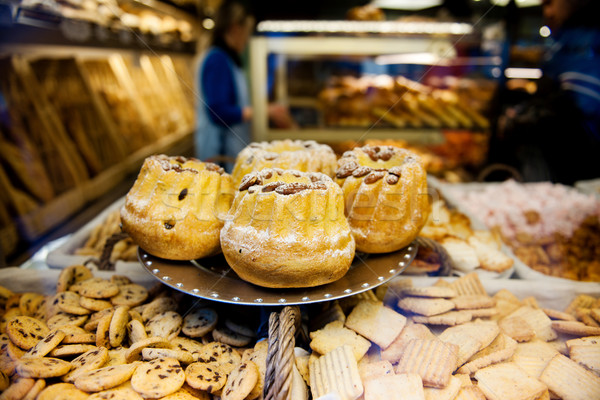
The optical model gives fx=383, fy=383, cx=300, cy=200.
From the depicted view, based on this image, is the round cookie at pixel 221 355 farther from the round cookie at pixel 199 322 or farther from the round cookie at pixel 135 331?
the round cookie at pixel 135 331

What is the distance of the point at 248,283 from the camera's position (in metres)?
1.24

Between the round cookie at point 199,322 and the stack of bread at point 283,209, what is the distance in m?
0.22

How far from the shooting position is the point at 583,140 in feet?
7.90

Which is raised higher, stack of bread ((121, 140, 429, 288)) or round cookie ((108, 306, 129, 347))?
stack of bread ((121, 140, 429, 288))

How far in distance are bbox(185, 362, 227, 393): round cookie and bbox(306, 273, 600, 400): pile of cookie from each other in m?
0.26

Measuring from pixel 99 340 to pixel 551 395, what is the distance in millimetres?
1349

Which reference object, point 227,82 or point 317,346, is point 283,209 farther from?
point 227,82

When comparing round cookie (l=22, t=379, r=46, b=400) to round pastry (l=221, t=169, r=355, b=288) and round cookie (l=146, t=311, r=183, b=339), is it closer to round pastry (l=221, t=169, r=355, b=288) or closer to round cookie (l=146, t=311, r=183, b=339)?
round cookie (l=146, t=311, r=183, b=339)

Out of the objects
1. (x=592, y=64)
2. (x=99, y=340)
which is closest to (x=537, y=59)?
(x=592, y=64)

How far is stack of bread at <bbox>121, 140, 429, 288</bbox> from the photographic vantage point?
1126 mm

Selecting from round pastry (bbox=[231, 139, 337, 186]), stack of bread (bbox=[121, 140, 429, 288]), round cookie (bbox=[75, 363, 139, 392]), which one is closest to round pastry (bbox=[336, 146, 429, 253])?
stack of bread (bbox=[121, 140, 429, 288])

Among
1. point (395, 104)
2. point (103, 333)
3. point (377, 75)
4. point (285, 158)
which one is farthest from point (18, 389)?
point (377, 75)

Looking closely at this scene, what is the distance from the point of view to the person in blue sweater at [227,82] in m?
2.48

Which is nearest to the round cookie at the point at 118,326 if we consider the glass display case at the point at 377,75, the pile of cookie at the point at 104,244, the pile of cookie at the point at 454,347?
the pile of cookie at the point at 104,244
